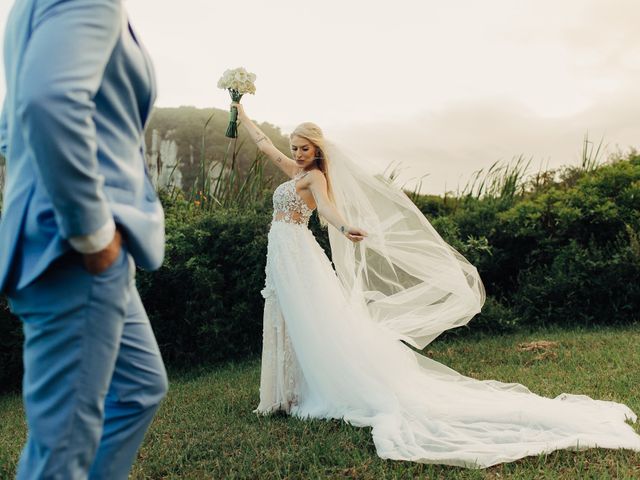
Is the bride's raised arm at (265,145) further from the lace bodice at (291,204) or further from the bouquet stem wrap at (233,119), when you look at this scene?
the lace bodice at (291,204)

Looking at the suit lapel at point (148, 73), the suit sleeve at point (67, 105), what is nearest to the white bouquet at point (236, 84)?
the suit lapel at point (148, 73)

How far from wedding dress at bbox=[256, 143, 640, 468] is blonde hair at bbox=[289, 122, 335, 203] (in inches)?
3.9

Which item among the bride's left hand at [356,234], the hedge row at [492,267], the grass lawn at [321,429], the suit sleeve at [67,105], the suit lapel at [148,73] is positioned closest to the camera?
the suit sleeve at [67,105]

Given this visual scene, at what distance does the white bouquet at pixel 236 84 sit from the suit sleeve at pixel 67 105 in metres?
3.59

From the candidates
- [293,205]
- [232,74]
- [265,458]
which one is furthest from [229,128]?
[265,458]

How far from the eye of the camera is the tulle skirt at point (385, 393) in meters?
3.83

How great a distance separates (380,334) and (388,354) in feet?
0.55

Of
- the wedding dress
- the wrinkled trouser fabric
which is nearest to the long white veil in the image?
the wedding dress

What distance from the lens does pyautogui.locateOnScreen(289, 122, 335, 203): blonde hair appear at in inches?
195

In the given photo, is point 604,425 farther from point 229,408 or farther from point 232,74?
point 232,74

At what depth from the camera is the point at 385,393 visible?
14.8 ft

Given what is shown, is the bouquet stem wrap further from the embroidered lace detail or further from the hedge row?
the hedge row

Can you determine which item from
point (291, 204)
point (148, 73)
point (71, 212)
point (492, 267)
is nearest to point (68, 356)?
point (71, 212)

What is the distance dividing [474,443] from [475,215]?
5669 mm
